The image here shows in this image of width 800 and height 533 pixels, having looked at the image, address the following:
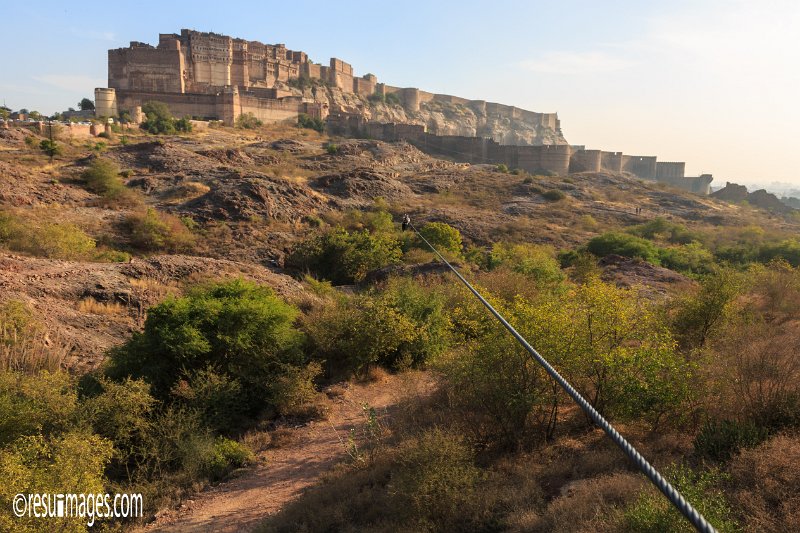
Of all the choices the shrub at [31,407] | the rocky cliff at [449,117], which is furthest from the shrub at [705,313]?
the rocky cliff at [449,117]

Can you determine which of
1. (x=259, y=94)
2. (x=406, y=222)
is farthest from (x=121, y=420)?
(x=259, y=94)

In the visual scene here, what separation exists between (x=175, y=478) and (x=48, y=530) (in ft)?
Result: 6.89

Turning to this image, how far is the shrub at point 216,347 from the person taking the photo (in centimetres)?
814

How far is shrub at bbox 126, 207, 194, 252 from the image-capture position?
1898 cm

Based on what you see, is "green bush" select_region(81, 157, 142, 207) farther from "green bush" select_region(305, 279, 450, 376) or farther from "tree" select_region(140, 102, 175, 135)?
"tree" select_region(140, 102, 175, 135)

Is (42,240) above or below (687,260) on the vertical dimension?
above

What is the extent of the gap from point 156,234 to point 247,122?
3234 cm

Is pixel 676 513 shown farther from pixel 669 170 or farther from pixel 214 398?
pixel 669 170

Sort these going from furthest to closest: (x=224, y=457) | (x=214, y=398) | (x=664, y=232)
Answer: (x=664, y=232), (x=214, y=398), (x=224, y=457)

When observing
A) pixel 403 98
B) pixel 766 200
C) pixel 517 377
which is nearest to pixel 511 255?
pixel 517 377

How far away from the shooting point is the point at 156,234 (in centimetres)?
1905

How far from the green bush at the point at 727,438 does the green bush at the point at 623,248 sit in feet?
53.0

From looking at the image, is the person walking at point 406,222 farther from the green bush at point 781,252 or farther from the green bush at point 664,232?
the green bush at point 781,252

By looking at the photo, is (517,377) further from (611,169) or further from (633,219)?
(611,169)
